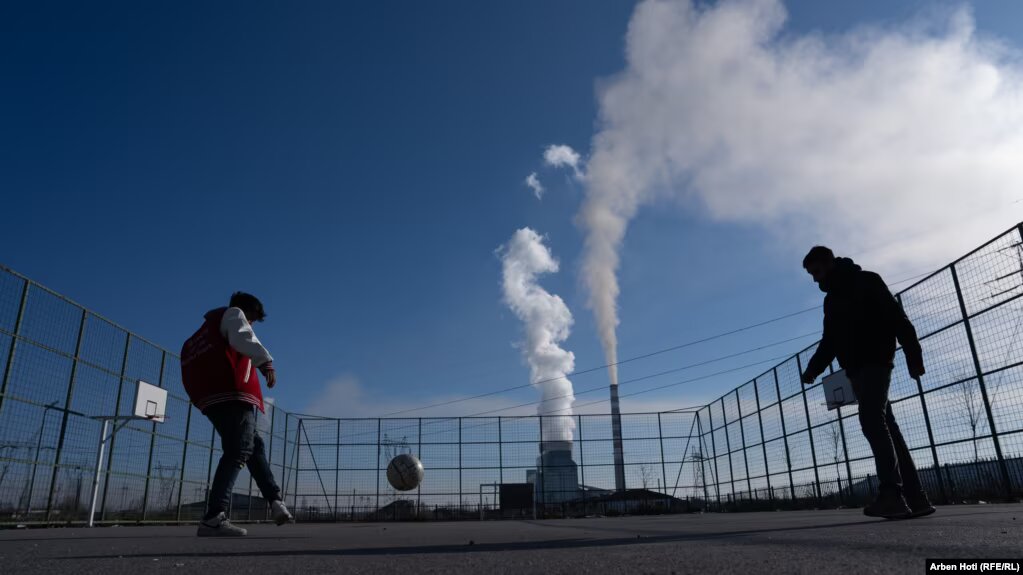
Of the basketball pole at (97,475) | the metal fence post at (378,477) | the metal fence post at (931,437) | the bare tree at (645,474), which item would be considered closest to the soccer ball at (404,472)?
the metal fence post at (378,477)

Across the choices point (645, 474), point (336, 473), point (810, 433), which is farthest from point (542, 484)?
point (810, 433)

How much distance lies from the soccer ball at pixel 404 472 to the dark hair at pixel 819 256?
14.4 metres

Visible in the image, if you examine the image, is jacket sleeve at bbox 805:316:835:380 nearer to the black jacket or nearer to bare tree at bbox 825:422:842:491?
the black jacket

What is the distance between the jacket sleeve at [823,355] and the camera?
356 cm

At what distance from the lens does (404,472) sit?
16.3 metres

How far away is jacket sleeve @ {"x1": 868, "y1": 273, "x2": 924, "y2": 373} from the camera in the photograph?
3.23 metres

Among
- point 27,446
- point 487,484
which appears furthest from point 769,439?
point 27,446

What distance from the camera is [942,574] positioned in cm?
120

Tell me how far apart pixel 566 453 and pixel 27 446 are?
656 inches

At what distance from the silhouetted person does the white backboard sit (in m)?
7.15

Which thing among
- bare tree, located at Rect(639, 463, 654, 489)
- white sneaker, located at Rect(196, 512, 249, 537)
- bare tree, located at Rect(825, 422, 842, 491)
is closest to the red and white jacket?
white sneaker, located at Rect(196, 512, 249, 537)

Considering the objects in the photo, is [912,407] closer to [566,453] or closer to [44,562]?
[44,562]

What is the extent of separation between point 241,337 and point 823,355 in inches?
128

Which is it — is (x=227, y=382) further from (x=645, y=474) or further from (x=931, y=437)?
(x=645, y=474)
